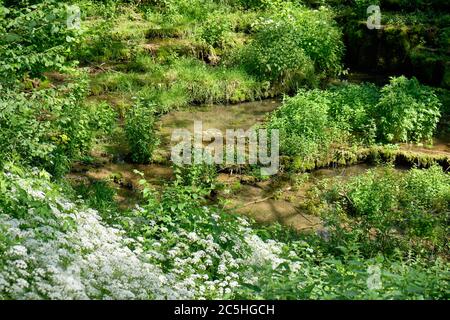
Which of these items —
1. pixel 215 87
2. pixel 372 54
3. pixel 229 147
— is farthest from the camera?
pixel 372 54

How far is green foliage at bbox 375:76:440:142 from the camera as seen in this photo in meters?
12.9

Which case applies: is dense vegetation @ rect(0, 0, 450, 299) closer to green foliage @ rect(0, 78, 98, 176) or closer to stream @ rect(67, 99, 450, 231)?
green foliage @ rect(0, 78, 98, 176)

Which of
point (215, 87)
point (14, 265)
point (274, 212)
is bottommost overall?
point (274, 212)

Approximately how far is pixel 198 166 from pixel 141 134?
1.38 meters

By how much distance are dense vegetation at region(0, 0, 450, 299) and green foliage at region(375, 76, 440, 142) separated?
0.03 m

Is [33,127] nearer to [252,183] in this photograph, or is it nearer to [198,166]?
[198,166]

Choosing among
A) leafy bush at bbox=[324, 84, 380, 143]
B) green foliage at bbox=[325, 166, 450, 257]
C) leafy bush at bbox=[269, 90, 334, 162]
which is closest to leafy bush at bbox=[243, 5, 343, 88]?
leafy bush at bbox=[324, 84, 380, 143]

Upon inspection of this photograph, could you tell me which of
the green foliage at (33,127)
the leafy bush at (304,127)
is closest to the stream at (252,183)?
the leafy bush at (304,127)

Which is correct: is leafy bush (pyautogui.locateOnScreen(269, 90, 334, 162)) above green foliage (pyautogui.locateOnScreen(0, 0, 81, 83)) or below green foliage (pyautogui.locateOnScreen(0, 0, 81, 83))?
below

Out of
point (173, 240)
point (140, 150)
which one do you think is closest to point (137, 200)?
point (140, 150)

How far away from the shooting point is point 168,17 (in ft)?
59.6
